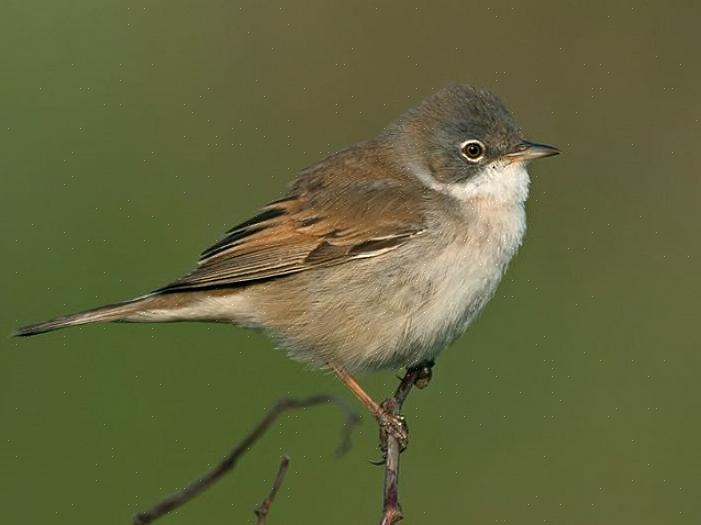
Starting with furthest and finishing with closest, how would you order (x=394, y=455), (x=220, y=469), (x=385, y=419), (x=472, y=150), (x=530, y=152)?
1. (x=472, y=150)
2. (x=530, y=152)
3. (x=385, y=419)
4. (x=394, y=455)
5. (x=220, y=469)

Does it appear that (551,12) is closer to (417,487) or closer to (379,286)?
(417,487)

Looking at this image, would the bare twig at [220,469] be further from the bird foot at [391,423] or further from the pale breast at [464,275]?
the pale breast at [464,275]

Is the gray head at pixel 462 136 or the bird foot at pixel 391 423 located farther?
the gray head at pixel 462 136

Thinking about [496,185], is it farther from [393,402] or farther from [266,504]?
[266,504]

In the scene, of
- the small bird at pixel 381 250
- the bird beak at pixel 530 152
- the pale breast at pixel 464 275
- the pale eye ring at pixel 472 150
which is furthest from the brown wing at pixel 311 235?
the bird beak at pixel 530 152

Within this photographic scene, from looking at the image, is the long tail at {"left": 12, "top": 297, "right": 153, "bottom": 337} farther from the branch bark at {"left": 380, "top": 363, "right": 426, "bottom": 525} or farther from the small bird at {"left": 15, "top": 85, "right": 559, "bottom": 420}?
the branch bark at {"left": 380, "top": 363, "right": 426, "bottom": 525}

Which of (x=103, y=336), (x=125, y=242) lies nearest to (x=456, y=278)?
(x=103, y=336)

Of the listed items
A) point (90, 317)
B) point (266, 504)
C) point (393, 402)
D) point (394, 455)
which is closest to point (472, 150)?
point (393, 402)
